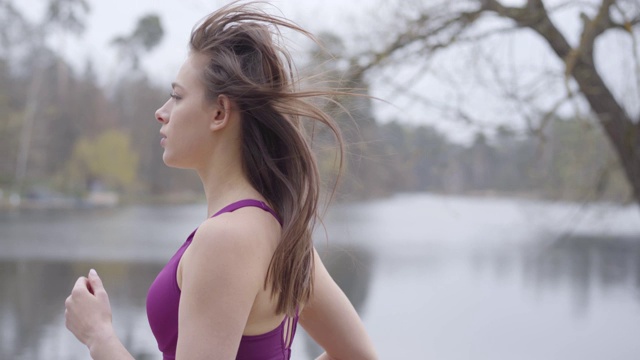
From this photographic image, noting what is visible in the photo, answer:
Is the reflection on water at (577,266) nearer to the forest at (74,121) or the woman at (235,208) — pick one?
the woman at (235,208)

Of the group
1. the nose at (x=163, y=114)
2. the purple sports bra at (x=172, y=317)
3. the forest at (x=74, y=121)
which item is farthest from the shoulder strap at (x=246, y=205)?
the forest at (x=74, y=121)

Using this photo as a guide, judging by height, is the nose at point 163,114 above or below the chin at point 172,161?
above

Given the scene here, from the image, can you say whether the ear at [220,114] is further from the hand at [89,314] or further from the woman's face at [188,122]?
the hand at [89,314]

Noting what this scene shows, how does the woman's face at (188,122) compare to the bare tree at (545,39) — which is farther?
the bare tree at (545,39)

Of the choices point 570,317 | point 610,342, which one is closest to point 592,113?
point 610,342

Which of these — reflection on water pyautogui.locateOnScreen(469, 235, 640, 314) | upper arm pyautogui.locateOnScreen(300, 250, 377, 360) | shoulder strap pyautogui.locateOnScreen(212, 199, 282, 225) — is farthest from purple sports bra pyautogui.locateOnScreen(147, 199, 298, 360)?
reflection on water pyautogui.locateOnScreen(469, 235, 640, 314)

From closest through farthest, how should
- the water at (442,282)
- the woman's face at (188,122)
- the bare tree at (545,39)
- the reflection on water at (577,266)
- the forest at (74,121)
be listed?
the woman's face at (188,122) → the bare tree at (545,39) → the water at (442,282) → the reflection on water at (577,266) → the forest at (74,121)

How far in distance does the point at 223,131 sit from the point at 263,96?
0.20 feet

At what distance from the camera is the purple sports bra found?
77cm

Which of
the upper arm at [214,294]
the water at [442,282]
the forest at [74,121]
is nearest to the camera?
the upper arm at [214,294]

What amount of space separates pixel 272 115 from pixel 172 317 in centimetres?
25

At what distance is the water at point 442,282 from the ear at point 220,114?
158cm

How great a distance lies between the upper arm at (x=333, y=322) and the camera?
3.07ft

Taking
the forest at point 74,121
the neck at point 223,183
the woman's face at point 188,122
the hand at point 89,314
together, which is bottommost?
the hand at point 89,314
